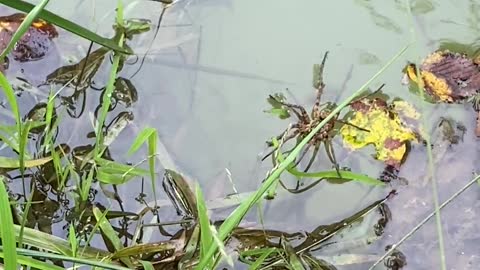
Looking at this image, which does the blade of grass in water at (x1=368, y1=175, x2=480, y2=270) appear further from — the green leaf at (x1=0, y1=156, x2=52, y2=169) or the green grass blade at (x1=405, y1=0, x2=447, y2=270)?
the green leaf at (x1=0, y1=156, x2=52, y2=169)

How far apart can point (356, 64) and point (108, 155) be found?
49 centimetres

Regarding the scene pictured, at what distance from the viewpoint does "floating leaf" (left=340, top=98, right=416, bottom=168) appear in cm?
130

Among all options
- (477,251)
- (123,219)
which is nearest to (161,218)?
(123,219)

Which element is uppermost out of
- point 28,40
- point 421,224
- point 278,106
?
point 28,40

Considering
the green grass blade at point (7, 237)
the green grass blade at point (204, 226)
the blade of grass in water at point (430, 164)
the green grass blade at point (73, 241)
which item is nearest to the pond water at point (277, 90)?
the blade of grass in water at point (430, 164)

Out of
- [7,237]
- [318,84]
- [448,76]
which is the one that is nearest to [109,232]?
[7,237]

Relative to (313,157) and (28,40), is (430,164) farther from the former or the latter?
(28,40)

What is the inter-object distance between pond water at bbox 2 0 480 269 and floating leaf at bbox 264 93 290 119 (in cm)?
1

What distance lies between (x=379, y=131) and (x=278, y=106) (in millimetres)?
193

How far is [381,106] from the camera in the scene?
51.8 inches

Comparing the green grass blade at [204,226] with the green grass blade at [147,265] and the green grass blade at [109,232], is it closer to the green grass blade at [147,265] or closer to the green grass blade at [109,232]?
the green grass blade at [147,265]

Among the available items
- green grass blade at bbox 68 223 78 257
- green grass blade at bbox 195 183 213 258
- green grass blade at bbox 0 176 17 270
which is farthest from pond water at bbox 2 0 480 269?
green grass blade at bbox 0 176 17 270

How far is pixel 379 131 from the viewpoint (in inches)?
51.4

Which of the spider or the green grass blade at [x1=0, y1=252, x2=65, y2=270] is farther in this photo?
the spider
